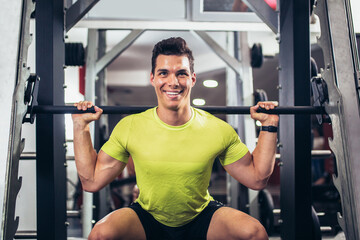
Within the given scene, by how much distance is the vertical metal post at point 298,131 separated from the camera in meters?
1.33

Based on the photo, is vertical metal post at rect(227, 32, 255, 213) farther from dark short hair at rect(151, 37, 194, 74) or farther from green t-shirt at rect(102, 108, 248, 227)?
dark short hair at rect(151, 37, 194, 74)

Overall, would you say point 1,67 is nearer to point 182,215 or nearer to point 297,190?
point 182,215

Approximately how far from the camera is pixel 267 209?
2.35m

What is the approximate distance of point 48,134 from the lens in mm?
1276

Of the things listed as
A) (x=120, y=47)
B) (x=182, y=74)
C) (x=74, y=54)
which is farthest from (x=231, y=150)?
(x=74, y=54)

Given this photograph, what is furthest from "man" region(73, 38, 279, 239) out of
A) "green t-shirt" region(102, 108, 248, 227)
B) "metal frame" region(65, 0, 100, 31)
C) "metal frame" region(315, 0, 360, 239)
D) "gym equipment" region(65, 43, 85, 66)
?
"gym equipment" region(65, 43, 85, 66)

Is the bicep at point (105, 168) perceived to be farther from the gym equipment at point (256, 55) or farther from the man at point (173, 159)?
the gym equipment at point (256, 55)

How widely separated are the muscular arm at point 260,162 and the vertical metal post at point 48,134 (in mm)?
692

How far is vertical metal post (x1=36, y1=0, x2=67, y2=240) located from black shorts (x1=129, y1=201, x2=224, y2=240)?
318mm

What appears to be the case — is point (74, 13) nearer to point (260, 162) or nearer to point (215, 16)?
point (260, 162)

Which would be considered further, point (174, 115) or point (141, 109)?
point (174, 115)

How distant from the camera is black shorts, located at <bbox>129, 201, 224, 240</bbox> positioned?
137cm

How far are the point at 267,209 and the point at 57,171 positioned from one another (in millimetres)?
1551

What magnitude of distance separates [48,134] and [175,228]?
0.62m
